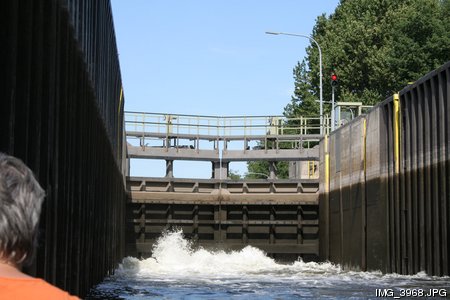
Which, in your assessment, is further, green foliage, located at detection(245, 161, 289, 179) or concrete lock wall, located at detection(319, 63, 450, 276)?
green foliage, located at detection(245, 161, 289, 179)

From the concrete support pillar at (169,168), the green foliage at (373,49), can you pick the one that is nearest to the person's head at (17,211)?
the concrete support pillar at (169,168)

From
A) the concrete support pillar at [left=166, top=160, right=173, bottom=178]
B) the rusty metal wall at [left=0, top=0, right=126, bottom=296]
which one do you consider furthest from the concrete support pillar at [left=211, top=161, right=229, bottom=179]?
the rusty metal wall at [left=0, top=0, right=126, bottom=296]

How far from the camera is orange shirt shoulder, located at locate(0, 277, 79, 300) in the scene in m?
1.46

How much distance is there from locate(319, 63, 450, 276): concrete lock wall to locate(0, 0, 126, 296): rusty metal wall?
712cm

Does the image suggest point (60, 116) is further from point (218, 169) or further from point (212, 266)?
point (218, 169)

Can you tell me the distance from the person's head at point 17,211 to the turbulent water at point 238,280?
1276 cm

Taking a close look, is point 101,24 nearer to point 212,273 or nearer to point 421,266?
point 421,266

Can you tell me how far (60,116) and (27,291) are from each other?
769cm

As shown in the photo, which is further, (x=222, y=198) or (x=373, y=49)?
(x=373, y=49)

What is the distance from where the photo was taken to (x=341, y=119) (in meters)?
32.8

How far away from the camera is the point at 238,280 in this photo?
2214cm

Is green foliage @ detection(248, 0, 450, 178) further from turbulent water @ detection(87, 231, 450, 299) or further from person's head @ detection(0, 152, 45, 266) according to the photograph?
person's head @ detection(0, 152, 45, 266)

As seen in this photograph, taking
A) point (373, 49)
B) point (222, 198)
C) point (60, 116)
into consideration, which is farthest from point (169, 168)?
point (60, 116)

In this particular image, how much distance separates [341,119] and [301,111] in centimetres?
2389
